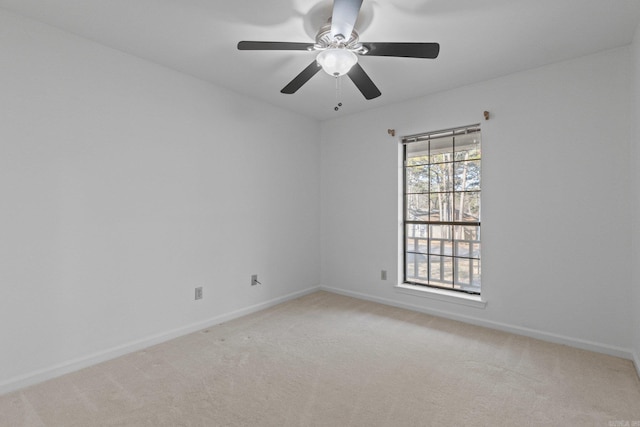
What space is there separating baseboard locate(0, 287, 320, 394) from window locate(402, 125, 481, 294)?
208 cm

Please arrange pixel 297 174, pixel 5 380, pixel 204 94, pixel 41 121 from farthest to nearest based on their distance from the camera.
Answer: pixel 297 174
pixel 204 94
pixel 41 121
pixel 5 380

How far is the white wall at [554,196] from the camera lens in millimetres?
2625

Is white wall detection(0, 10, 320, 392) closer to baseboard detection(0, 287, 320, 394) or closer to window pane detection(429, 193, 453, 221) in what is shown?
baseboard detection(0, 287, 320, 394)

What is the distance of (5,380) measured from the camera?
2.11 meters

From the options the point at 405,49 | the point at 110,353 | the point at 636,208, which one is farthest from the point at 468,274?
the point at 110,353

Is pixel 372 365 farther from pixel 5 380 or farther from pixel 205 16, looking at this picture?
pixel 205 16

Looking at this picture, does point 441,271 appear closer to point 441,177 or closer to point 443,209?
point 443,209

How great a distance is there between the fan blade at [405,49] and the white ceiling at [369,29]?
0.87 feet

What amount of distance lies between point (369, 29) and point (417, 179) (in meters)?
2.03

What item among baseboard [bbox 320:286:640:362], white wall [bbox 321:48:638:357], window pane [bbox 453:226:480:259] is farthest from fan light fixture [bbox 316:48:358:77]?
Answer: baseboard [bbox 320:286:640:362]

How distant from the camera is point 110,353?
2.59 metres

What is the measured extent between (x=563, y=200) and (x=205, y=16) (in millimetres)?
3307

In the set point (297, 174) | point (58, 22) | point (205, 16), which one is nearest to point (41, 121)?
point (58, 22)

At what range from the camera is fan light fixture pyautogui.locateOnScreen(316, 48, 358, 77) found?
81.7 inches
